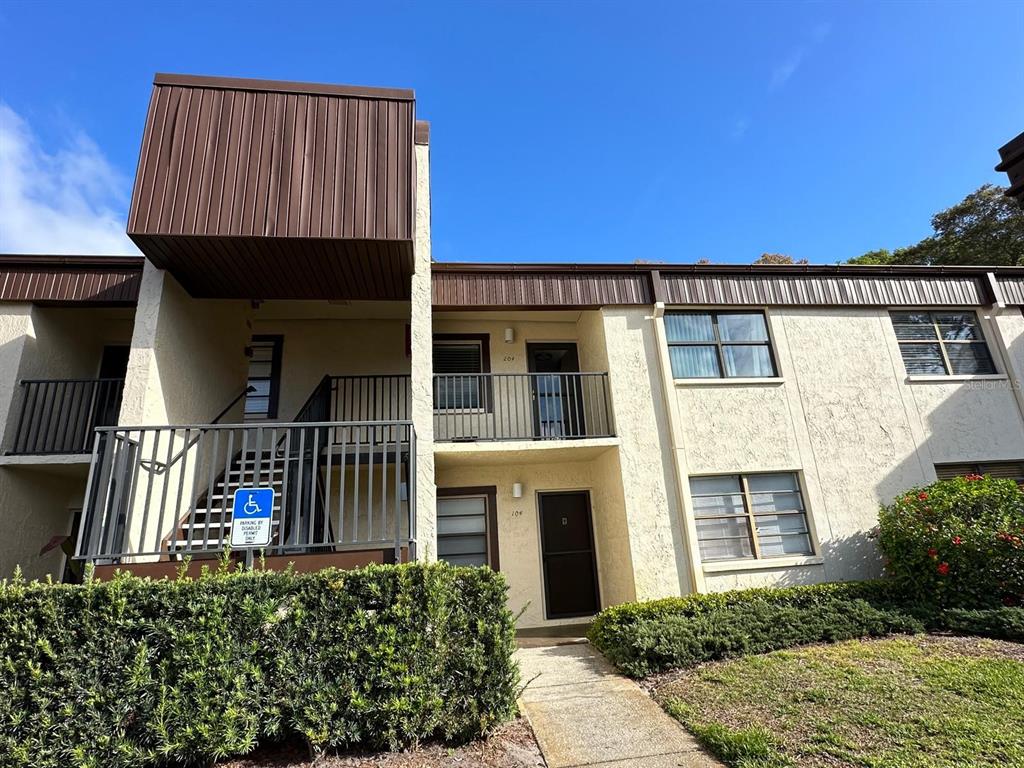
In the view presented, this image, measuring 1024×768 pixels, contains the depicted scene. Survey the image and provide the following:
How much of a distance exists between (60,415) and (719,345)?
11.5m

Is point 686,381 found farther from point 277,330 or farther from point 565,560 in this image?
point 277,330

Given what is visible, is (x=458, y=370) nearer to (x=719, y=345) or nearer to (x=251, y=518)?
(x=719, y=345)

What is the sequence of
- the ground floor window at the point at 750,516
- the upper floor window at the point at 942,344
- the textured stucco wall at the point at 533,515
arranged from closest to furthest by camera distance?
1. the ground floor window at the point at 750,516
2. the textured stucco wall at the point at 533,515
3. the upper floor window at the point at 942,344

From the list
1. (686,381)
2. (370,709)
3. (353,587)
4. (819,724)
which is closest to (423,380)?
(353,587)

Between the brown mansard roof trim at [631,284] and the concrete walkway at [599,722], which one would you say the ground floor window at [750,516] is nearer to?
the concrete walkway at [599,722]

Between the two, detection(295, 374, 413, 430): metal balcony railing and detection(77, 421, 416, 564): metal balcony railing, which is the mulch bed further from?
detection(295, 374, 413, 430): metal balcony railing

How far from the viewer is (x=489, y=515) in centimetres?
971

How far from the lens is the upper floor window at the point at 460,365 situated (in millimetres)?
10344

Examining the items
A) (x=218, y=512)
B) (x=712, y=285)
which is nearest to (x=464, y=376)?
(x=218, y=512)

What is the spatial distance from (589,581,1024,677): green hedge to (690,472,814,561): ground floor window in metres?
0.99

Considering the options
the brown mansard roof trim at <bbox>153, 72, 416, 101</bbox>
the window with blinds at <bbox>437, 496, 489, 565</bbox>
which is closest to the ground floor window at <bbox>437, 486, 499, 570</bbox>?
the window with blinds at <bbox>437, 496, 489, 565</bbox>

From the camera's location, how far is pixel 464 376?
941 centimetres

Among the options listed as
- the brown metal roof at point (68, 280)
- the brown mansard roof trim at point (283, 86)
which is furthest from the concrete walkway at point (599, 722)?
the brown metal roof at point (68, 280)

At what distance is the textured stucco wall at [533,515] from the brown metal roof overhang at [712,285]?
2.98m
